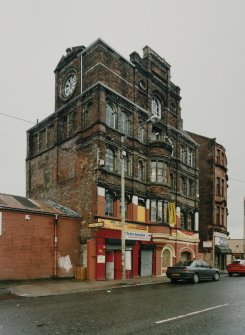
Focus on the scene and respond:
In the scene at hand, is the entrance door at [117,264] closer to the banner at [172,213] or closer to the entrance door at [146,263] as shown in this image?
the entrance door at [146,263]

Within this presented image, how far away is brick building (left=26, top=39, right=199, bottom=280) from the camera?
27.0 m

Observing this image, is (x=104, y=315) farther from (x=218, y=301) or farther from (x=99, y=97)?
(x=99, y=97)

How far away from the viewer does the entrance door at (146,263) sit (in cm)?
2986

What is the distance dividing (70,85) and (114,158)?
7.78 metres

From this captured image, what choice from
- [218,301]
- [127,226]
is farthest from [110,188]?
[218,301]

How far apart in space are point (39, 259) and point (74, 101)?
40.9 feet

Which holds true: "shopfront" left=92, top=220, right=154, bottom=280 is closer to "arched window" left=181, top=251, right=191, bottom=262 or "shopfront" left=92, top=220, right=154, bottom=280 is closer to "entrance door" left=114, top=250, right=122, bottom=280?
"entrance door" left=114, top=250, right=122, bottom=280

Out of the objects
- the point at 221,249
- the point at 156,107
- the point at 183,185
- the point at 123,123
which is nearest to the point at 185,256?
the point at 183,185

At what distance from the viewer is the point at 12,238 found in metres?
22.6

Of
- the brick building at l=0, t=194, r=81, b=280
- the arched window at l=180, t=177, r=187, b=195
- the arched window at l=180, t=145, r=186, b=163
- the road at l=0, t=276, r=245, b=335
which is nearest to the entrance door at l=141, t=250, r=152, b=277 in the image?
the brick building at l=0, t=194, r=81, b=280

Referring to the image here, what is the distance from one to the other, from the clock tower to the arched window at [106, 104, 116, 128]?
9.18 ft

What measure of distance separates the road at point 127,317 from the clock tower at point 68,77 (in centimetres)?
2009

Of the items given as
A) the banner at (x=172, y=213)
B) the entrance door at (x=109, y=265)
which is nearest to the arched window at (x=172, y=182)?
the banner at (x=172, y=213)

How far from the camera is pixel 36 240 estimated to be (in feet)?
78.8
